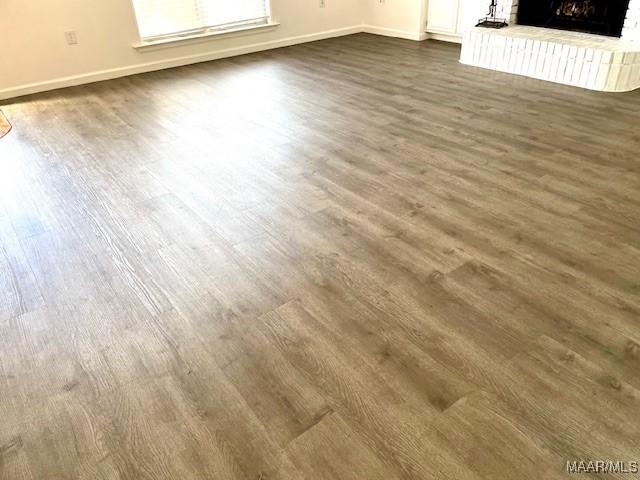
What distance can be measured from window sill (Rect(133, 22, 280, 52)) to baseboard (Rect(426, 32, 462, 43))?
204 centimetres

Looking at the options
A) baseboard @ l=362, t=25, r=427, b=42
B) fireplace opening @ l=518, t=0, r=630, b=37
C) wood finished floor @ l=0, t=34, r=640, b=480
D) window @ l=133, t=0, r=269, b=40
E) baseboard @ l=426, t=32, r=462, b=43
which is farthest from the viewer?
baseboard @ l=362, t=25, r=427, b=42

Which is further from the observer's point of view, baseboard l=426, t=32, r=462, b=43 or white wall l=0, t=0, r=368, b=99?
baseboard l=426, t=32, r=462, b=43

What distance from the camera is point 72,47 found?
463 cm

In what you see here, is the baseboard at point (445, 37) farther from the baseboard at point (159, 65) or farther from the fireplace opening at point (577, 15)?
the baseboard at point (159, 65)

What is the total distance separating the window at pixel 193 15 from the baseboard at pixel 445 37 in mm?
2184

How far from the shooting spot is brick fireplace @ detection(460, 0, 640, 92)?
4.09 m

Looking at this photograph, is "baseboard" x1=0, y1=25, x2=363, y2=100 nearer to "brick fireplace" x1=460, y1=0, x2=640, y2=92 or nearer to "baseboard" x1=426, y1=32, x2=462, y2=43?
"baseboard" x1=426, y1=32, x2=462, y2=43

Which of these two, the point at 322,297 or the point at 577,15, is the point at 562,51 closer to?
the point at 577,15

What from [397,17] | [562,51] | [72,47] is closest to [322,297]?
[562,51]

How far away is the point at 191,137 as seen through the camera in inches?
137

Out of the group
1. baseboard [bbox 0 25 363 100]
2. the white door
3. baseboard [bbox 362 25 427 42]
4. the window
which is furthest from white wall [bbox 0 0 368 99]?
the white door

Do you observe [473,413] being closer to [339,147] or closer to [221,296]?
[221,296]

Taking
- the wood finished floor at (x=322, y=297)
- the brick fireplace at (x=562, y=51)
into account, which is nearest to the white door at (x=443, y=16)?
the brick fireplace at (x=562, y=51)

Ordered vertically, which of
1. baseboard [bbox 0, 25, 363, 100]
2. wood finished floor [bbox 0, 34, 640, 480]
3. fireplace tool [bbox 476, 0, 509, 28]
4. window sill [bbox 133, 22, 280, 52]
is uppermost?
fireplace tool [bbox 476, 0, 509, 28]
